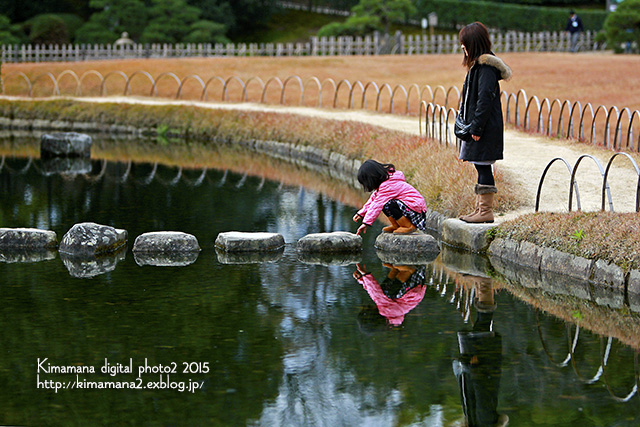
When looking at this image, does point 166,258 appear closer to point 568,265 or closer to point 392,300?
point 392,300

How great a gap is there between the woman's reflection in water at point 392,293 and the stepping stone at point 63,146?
34.2ft

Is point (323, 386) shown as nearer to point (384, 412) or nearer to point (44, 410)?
point (384, 412)

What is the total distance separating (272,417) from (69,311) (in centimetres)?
244

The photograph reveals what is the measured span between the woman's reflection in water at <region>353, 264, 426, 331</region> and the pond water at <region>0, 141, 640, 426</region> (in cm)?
2

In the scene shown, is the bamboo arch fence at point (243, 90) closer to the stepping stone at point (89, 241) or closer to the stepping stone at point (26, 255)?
the stepping stone at point (89, 241)

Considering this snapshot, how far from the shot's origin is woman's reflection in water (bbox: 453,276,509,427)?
176 inches

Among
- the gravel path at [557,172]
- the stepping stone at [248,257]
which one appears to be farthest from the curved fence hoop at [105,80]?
the stepping stone at [248,257]

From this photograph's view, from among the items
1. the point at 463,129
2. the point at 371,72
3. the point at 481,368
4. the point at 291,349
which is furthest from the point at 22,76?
the point at 481,368

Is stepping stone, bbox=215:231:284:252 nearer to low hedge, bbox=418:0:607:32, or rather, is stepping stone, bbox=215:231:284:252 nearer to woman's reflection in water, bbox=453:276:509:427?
woman's reflection in water, bbox=453:276:509:427

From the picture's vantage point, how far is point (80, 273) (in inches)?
295

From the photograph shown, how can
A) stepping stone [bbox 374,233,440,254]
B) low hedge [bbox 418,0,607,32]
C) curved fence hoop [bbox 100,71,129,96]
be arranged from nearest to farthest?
stepping stone [bbox 374,233,440,254]
curved fence hoop [bbox 100,71,129,96]
low hedge [bbox 418,0,607,32]

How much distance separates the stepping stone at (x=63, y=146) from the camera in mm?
16844

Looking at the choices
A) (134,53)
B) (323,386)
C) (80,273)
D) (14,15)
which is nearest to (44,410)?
(323,386)

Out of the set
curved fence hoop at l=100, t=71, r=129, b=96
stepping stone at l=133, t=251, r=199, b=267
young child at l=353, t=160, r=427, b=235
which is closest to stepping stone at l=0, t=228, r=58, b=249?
stepping stone at l=133, t=251, r=199, b=267
